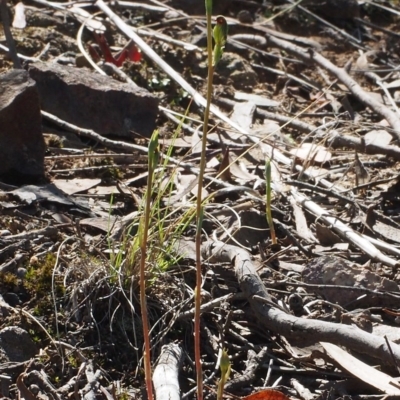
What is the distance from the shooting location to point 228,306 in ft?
9.78

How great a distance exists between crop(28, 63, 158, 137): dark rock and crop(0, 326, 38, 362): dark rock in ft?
6.37

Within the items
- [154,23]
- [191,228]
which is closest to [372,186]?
[191,228]

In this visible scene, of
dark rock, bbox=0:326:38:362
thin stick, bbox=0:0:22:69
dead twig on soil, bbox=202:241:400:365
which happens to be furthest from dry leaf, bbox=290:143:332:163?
dark rock, bbox=0:326:38:362

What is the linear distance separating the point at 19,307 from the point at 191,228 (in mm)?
944

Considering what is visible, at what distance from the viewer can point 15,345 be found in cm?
262

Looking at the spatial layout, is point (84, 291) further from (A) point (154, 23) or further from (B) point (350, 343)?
(A) point (154, 23)

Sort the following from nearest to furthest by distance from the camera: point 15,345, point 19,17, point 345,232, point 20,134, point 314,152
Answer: point 15,345 < point 345,232 < point 20,134 < point 314,152 < point 19,17

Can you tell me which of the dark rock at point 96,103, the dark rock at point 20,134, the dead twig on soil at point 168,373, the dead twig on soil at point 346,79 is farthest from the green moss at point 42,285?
the dead twig on soil at point 346,79

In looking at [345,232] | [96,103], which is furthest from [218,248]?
[96,103]

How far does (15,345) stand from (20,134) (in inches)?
56.1

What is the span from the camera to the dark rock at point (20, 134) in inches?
146

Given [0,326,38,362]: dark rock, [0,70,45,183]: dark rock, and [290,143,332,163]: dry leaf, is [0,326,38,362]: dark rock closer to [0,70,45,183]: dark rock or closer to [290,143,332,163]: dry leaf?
[0,70,45,183]: dark rock

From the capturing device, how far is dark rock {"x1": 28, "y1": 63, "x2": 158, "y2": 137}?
4.40 m

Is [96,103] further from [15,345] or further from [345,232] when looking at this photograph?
[15,345]
